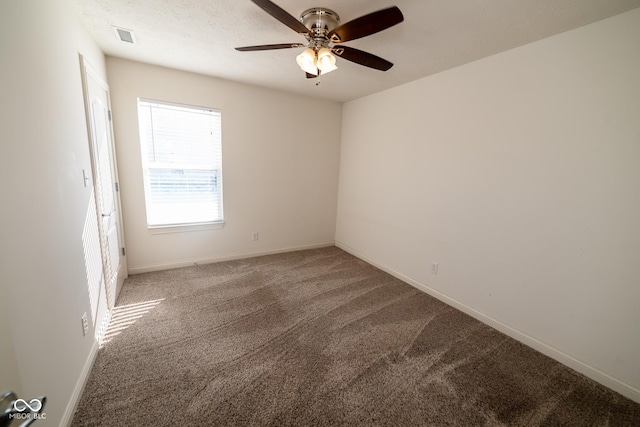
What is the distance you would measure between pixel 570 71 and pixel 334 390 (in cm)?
278

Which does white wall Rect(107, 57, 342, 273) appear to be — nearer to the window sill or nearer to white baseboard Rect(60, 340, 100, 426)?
the window sill

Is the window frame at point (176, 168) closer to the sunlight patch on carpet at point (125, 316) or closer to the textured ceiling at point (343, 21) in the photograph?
the textured ceiling at point (343, 21)

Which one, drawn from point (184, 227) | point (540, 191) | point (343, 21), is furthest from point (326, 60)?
point (184, 227)

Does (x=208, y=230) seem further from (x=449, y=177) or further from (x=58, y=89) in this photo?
(x=449, y=177)

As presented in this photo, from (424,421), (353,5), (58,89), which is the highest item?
(353,5)

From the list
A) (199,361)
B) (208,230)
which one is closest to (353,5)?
(199,361)

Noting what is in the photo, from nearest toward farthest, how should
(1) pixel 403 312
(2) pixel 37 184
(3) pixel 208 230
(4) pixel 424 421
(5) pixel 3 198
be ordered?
1. (5) pixel 3 198
2. (2) pixel 37 184
3. (4) pixel 424 421
4. (1) pixel 403 312
5. (3) pixel 208 230

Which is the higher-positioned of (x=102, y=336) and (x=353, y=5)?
(x=353, y=5)

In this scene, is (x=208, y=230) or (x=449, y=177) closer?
(x=449, y=177)

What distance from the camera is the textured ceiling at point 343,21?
1.55m

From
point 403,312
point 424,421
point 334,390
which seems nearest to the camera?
point 424,421

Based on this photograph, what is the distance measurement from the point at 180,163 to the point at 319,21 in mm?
2346

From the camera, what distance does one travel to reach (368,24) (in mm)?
1400

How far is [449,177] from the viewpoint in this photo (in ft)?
8.47
